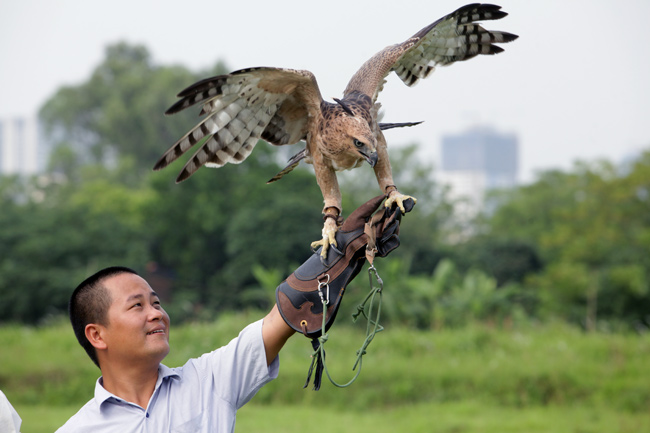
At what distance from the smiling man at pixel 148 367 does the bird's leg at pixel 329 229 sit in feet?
0.85

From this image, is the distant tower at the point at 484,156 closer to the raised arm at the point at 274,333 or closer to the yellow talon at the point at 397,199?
the yellow talon at the point at 397,199

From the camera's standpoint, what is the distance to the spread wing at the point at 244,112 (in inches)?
90.7

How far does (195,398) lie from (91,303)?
0.43 m

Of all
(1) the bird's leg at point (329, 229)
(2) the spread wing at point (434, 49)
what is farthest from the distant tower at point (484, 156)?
(1) the bird's leg at point (329, 229)

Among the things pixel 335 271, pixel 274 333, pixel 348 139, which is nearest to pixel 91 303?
pixel 274 333

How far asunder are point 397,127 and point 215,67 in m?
29.8

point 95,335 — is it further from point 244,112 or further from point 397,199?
point 397,199

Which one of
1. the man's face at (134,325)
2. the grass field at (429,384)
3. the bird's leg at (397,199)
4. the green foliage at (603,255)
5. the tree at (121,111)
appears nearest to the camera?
the man's face at (134,325)

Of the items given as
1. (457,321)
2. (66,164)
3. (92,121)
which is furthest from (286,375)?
(92,121)

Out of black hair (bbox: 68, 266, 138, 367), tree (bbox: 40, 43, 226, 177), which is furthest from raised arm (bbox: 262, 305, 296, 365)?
tree (bbox: 40, 43, 226, 177)

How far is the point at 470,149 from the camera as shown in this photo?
11344cm

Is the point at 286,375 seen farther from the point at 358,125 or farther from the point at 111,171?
the point at 111,171

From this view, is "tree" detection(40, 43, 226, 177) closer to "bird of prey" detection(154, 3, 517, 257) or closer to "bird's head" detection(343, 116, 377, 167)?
"bird of prey" detection(154, 3, 517, 257)

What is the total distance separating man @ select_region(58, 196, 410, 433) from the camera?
211cm
